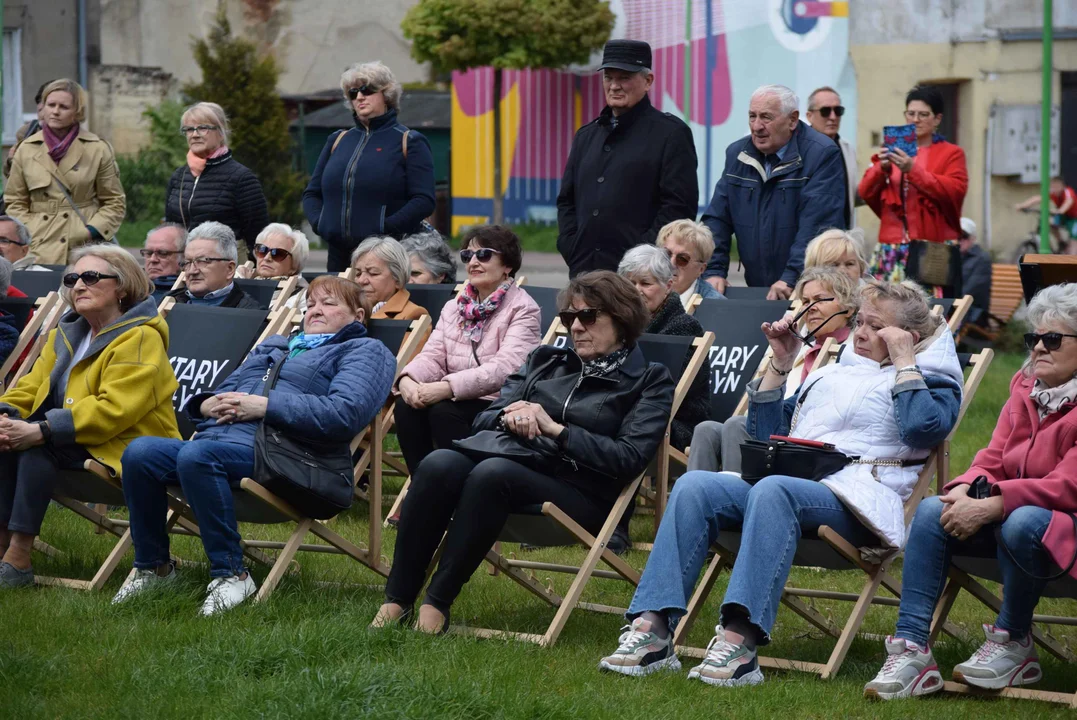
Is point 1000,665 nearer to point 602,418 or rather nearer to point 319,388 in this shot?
point 602,418

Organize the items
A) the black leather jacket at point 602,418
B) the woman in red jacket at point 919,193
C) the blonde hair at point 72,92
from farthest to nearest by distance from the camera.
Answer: the blonde hair at point 72,92 → the woman in red jacket at point 919,193 → the black leather jacket at point 602,418

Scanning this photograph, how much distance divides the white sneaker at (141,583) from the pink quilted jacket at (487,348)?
151cm

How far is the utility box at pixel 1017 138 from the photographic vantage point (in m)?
23.0

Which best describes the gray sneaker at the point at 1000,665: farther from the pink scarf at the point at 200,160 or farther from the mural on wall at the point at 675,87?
the mural on wall at the point at 675,87

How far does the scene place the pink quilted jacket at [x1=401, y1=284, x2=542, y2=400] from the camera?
22.5 feet

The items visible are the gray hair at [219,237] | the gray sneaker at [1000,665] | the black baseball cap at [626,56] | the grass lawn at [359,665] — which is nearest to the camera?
the grass lawn at [359,665]

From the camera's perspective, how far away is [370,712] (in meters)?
4.34

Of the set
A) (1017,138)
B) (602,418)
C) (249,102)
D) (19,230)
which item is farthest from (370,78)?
(1017,138)

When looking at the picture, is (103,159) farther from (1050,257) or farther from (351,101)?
(1050,257)

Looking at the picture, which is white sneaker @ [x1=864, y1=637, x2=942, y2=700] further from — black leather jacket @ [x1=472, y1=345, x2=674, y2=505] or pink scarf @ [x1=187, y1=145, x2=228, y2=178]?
pink scarf @ [x1=187, y1=145, x2=228, y2=178]

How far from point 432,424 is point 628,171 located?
5.97 ft

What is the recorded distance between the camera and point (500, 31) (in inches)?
969

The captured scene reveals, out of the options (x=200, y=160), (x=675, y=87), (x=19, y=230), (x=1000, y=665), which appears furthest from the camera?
(x=675, y=87)

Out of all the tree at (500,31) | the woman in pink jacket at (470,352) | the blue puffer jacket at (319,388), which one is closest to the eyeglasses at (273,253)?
the woman in pink jacket at (470,352)
